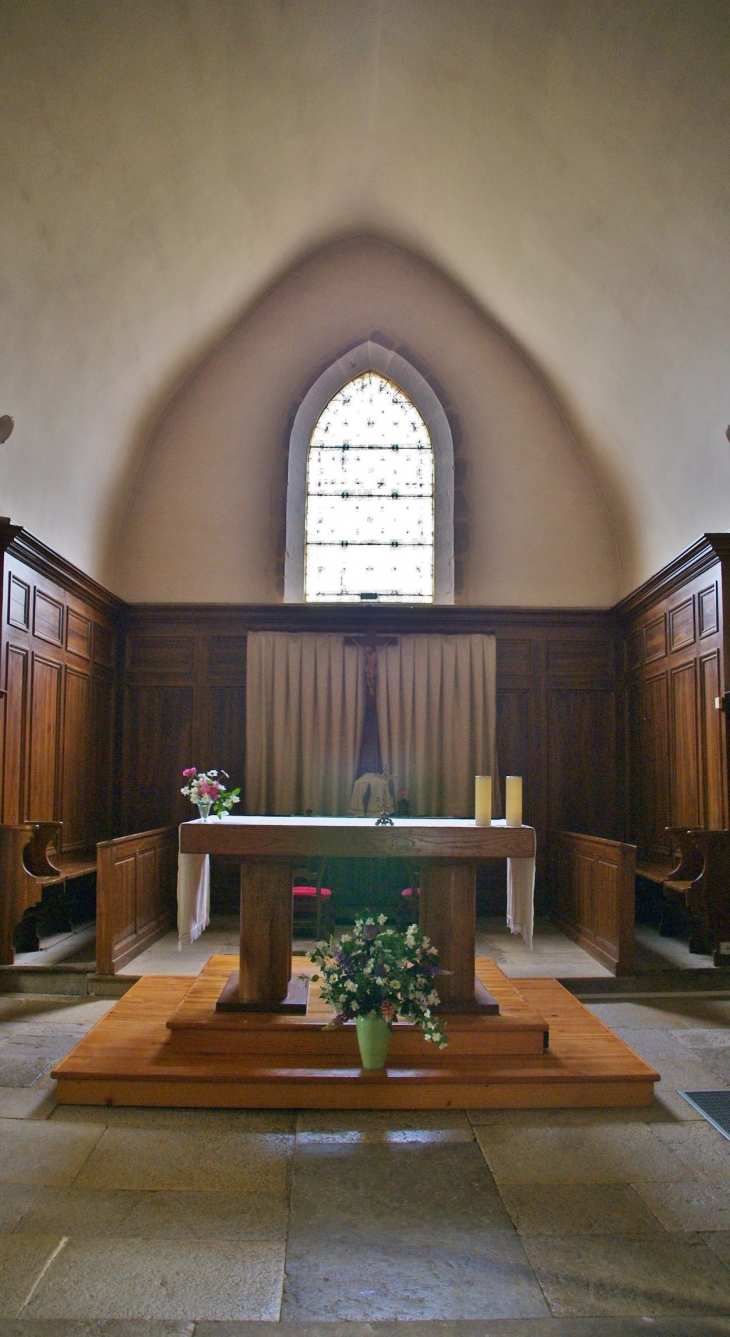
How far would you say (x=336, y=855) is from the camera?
4680mm

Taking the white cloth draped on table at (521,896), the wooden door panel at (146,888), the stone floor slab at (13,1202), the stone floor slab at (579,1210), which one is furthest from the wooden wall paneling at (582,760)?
the stone floor slab at (13,1202)

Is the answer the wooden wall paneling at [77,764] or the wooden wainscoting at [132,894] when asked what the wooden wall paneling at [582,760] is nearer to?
the wooden wainscoting at [132,894]

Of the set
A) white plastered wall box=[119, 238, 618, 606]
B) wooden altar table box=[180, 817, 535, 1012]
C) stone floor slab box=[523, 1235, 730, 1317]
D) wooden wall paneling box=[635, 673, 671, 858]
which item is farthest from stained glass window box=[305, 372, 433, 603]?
stone floor slab box=[523, 1235, 730, 1317]

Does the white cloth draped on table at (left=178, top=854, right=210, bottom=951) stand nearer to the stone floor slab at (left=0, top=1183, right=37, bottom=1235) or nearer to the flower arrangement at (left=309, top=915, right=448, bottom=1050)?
the flower arrangement at (left=309, top=915, right=448, bottom=1050)

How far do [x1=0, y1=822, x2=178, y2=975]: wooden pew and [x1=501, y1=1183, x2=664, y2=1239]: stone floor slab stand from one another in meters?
3.52

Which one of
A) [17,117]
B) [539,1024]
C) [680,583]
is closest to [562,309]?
[680,583]

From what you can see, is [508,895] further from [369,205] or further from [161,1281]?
[369,205]

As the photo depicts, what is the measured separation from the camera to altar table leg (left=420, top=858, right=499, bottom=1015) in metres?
4.63

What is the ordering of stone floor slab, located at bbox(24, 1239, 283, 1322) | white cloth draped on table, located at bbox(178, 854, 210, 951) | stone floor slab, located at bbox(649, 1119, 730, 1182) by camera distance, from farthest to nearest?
white cloth draped on table, located at bbox(178, 854, 210, 951) → stone floor slab, located at bbox(649, 1119, 730, 1182) → stone floor slab, located at bbox(24, 1239, 283, 1322)

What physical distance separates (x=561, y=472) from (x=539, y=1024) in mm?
6007

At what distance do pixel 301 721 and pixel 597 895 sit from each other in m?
3.26

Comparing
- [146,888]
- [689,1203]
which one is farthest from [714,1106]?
[146,888]

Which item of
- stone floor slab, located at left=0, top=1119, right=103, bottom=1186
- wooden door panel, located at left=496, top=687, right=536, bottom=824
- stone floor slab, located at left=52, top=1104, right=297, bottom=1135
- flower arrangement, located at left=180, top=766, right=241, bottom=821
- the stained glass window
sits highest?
the stained glass window

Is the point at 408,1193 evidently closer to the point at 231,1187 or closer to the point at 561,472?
the point at 231,1187
